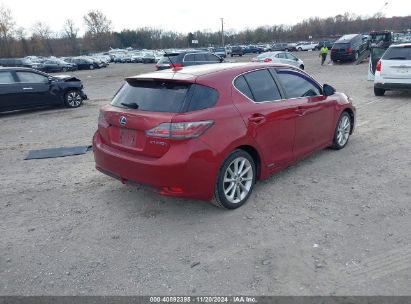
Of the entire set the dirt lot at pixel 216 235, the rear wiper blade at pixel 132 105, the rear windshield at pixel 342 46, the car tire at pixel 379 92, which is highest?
the rear windshield at pixel 342 46

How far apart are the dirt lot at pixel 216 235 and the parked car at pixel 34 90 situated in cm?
595

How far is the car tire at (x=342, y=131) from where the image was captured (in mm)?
5869

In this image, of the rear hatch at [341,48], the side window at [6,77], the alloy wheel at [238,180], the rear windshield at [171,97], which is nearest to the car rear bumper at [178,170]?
the alloy wheel at [238,180]

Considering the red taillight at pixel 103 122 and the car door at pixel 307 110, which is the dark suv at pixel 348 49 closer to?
the car door at pixel 307 110

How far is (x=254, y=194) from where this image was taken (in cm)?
446

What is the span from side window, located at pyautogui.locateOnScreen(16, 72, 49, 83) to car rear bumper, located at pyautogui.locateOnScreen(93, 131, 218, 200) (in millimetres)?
8769

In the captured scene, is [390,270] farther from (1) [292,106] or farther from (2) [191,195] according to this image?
(1) [292,106]

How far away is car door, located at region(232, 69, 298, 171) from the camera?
4.07 meters

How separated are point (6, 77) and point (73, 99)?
2.13 m

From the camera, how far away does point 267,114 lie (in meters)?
4.25

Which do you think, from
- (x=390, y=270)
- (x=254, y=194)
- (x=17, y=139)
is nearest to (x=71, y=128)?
(x=17, y=139)

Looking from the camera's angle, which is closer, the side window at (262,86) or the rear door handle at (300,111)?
the side window at (262,86)

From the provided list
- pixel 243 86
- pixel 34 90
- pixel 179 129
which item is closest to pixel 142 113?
pixel 179 129

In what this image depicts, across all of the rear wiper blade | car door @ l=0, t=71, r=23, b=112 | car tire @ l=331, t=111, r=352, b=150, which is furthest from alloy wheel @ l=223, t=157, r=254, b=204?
car door @ l=0, t=71, r=23, b=112
